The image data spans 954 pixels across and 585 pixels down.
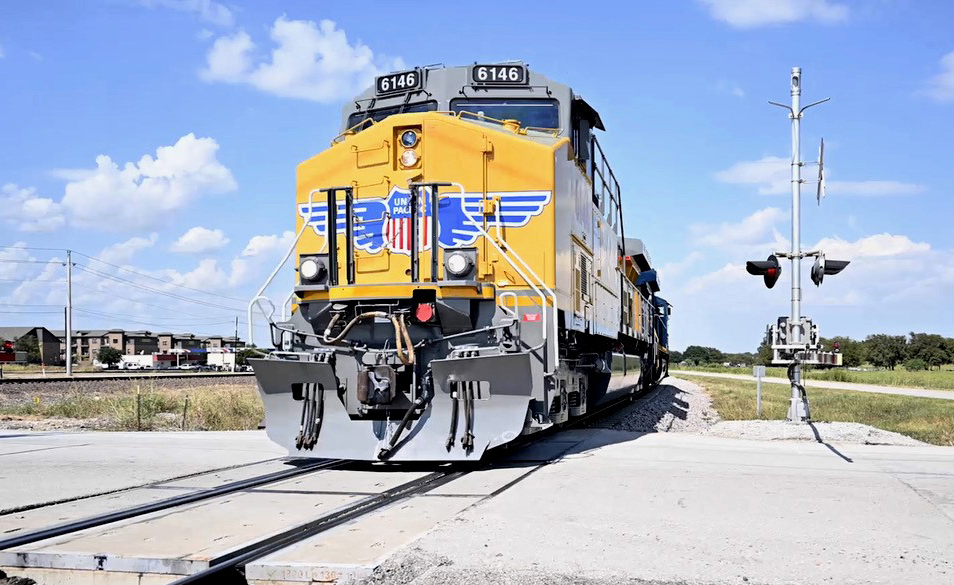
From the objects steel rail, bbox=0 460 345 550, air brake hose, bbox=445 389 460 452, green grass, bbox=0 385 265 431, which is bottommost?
green grass, bbox=0 385 265 431

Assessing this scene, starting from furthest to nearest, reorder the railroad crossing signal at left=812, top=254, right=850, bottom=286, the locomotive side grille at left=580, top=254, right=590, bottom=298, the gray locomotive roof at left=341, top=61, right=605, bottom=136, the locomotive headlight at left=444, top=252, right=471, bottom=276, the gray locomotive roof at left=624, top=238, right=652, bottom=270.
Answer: the gray locomotive roof at left=624, top=238, right=652, bottom=270, the railroad crossing signal at left=812, top=254, right=850, bottom=286, the locomotive side grille at left=580, top=254, right=590, bottom=298, the gray locomotive roof at left=341, top=61, right=605, bottom=136, the locomotive headlight at left=444, top=252, right=471, bottom=276

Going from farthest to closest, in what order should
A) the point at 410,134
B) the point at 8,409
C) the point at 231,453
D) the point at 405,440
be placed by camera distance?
the point at 8,409
the point at 231,453
the point at 410,134
the point at 405,440

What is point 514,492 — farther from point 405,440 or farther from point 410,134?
point 410,134

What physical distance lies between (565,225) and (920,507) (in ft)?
13.8

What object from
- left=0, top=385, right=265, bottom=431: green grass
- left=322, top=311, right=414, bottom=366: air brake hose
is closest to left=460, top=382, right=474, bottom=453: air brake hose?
left=322, top=311, right=414, bottom=366: air brake hose

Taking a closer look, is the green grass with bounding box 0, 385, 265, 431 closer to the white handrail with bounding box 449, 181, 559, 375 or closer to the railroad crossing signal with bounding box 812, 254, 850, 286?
the white handrail with bounding box 449, 181, 559, 375

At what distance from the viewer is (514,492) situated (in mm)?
6949

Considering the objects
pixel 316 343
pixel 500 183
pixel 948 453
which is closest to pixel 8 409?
pixel 316 343

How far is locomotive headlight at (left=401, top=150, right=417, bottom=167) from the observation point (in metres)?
8.77

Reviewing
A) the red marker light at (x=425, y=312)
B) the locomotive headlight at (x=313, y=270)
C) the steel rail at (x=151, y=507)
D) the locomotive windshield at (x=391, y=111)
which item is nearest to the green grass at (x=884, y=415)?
the red marker light at (x=425, y=312)

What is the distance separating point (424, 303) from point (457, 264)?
19.8 inches

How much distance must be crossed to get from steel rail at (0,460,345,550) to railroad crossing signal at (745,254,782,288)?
260 inches

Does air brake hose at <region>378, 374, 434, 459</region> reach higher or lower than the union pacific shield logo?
lower

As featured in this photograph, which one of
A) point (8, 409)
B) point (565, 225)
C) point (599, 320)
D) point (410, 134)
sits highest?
point (410, 134)
